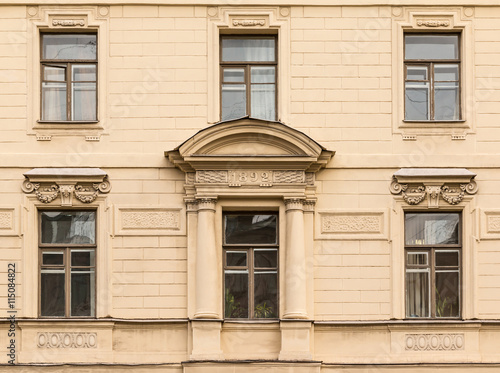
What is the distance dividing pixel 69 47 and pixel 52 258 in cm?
370

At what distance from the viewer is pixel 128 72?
24344mm

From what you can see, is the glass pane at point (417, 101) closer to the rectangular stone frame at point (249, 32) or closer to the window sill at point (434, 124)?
the window sill at point (434, 124)

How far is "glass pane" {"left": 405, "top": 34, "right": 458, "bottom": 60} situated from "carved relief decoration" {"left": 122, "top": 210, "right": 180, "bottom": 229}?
4974 millimetres

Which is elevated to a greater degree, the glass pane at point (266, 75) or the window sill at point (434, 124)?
the glass pane at point (266, 75)

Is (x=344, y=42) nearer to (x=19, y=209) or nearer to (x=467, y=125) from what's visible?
(x=467, y=125)

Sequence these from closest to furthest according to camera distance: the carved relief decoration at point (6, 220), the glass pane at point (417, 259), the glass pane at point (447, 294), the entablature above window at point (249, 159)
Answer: the entablature above window at point (249, 159) < the carved relief decoration at point (6, 220) < the glass pane at point (447, 294) < the glass pane at point (417, 259)

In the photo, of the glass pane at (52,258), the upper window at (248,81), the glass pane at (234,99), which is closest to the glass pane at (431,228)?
the upper window at (248,81)

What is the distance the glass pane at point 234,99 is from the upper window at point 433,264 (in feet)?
11.3

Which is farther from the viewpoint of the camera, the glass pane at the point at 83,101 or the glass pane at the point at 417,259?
the glass pane at the point at 83,101

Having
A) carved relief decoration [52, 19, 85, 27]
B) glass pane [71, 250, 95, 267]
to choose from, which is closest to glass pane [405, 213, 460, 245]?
glass pane [71, 250, 95, 267]

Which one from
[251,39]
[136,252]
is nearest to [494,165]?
[251,39]

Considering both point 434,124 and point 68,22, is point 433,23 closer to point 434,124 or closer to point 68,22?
point 434,124

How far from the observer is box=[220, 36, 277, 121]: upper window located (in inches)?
966

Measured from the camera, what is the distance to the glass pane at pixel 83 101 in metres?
24.5
